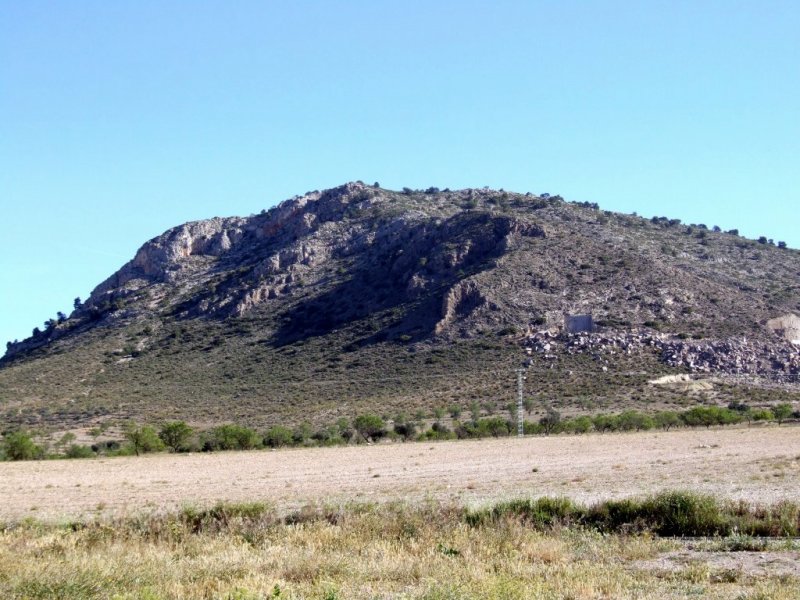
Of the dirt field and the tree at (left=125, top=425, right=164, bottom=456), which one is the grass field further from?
the tree at (left=125, top=425, right=164, bottom=456)

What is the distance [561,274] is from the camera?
3401 inches

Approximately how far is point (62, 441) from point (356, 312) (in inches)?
1485

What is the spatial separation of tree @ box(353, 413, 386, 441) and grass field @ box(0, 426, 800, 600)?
27.7 m

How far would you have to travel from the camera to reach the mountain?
69.1 meters

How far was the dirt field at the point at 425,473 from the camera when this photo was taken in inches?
854

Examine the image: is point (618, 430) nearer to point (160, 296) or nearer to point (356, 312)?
point (356, 312)

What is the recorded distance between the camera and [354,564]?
1149 cm

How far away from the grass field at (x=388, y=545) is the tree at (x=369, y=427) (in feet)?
90.7

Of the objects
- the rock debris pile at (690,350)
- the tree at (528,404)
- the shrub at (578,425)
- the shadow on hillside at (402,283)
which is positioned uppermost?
the shadow on hillside at (402,283)

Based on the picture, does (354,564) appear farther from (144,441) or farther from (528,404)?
(528,404)

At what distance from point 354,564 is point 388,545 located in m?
1.27

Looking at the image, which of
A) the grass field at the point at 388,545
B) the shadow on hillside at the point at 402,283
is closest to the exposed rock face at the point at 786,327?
the shadow on hillside at the point at 402,283

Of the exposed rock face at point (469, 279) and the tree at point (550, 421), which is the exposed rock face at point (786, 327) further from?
the tree at point (550, 421)

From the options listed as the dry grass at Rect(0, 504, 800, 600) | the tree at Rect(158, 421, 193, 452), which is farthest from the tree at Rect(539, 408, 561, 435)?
the dry grass at Rect(0, 504, 800, 600)
